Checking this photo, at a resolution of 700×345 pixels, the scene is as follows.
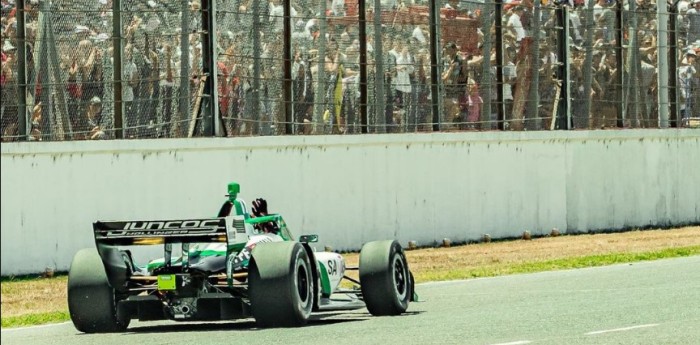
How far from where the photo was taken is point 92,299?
1213 centimetres

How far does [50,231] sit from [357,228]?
4.69m

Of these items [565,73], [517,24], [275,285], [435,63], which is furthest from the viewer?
[565,73]

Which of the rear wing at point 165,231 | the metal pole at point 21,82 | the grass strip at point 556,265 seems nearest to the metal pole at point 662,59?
the grass strip at point 556,265

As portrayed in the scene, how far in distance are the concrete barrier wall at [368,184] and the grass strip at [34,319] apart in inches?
123

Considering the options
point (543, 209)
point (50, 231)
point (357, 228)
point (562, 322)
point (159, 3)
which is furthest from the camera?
point (543, 209)

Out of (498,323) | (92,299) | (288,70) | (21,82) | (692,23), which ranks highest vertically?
(692,23)

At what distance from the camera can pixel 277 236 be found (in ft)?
44.4

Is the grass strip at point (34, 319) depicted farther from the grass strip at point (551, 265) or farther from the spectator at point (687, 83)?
the spectator at point (687, 83)

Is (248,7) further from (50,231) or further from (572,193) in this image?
(572,193)

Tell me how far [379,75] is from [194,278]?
1058 centimetres

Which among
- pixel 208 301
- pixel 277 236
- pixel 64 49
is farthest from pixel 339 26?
pixel 208 301

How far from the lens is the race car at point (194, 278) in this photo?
11805mm

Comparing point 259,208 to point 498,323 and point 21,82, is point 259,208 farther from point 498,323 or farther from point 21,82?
point 21,82

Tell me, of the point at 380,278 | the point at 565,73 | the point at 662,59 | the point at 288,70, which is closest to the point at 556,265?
the point at 288,70
